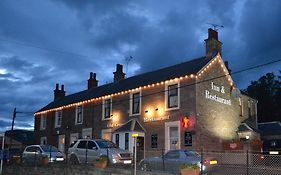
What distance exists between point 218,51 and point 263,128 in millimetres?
10732

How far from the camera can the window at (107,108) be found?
115 ft

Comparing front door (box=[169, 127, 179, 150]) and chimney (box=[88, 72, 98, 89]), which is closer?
front door (box=[169, 127, 179, 150])

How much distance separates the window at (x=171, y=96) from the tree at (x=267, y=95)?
26.9m

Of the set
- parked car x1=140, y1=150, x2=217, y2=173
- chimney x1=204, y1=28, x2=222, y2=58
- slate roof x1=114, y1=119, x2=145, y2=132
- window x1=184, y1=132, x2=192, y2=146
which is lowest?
parked car x1=140, y1=150, x2=217, y2=173

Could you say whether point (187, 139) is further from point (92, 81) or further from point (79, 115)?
point (92, 81)

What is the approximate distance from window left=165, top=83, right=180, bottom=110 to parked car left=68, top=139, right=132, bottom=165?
671 centimetres

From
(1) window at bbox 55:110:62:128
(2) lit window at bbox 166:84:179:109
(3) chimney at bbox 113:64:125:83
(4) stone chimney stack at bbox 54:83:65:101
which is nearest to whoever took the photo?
(2) lit window at bbox 166:84:179:109

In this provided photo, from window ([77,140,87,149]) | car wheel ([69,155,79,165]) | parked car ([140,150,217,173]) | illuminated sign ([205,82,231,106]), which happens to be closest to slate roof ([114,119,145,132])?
illuminated sign ([205,82,231,106])

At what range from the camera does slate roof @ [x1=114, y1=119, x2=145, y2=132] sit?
101 feet

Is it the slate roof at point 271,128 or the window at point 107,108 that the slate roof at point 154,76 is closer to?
the window at point 107,108

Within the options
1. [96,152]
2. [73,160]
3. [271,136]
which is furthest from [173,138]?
[271,136]

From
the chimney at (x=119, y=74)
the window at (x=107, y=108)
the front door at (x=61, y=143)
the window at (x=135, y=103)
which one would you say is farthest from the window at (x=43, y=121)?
the window at (x=135, y=103)

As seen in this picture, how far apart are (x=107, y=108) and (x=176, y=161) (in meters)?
16.3

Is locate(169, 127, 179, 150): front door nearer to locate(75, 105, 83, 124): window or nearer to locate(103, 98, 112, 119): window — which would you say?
locate(103, 98, 112, 119): window
